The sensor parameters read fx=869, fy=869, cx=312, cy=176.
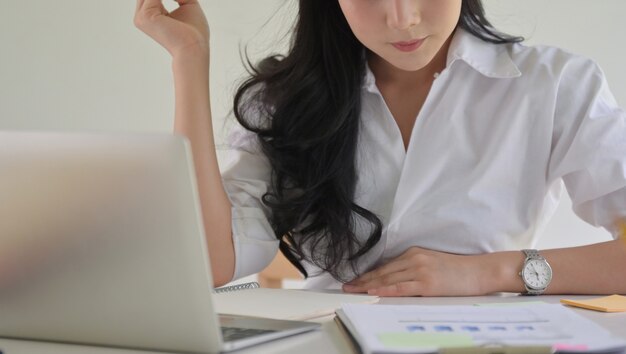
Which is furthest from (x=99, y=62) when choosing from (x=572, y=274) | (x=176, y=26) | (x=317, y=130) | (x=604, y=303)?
(x=604, y=303)

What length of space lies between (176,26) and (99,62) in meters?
1.92

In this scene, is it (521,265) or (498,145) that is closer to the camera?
(521,265)

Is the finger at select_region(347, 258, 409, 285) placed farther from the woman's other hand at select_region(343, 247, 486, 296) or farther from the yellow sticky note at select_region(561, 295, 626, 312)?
the yellow sticky note at select_region(561, 295, 626, 312)

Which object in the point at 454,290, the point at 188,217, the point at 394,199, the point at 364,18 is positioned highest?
the point at 364,18

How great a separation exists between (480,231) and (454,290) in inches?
8.6

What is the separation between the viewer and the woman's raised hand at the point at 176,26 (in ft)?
5.35

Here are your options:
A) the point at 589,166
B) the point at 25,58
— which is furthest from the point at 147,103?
the point at 589,166

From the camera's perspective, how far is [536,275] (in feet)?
4.55

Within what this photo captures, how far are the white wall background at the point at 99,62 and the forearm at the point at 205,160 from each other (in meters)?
1.76

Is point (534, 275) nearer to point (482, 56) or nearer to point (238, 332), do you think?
point (482, 56)

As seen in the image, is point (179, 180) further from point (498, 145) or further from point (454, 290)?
point (498, 145)

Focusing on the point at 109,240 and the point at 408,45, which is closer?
the point at 109,240

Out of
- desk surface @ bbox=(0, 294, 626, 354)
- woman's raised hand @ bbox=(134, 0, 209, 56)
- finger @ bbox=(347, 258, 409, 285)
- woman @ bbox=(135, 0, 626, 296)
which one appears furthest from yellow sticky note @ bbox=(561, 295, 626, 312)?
woman's raised hand @ bbox=(134, 0, 209, 56)

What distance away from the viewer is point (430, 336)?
84cm
